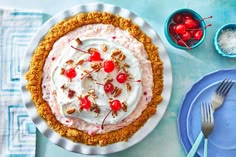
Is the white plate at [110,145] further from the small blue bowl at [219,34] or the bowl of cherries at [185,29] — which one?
the small blue bowl at [219,34]

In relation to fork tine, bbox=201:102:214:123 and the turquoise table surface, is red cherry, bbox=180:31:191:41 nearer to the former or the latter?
the turquoise table surface

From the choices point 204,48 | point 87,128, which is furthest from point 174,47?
point 87,128

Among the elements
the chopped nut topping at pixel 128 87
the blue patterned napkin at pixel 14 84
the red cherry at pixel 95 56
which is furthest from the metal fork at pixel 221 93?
the blue patterned napkin at pixel 14 84

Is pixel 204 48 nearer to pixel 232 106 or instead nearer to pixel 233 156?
pixel 232 106

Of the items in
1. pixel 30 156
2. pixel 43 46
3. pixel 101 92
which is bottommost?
pixel 30 156

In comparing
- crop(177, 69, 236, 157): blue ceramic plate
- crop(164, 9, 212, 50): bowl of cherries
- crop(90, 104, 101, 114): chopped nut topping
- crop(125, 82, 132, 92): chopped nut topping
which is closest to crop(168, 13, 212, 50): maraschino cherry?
crop(164, 9, 212, 50): bowl of cherries

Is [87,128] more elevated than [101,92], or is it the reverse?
[101,92]
